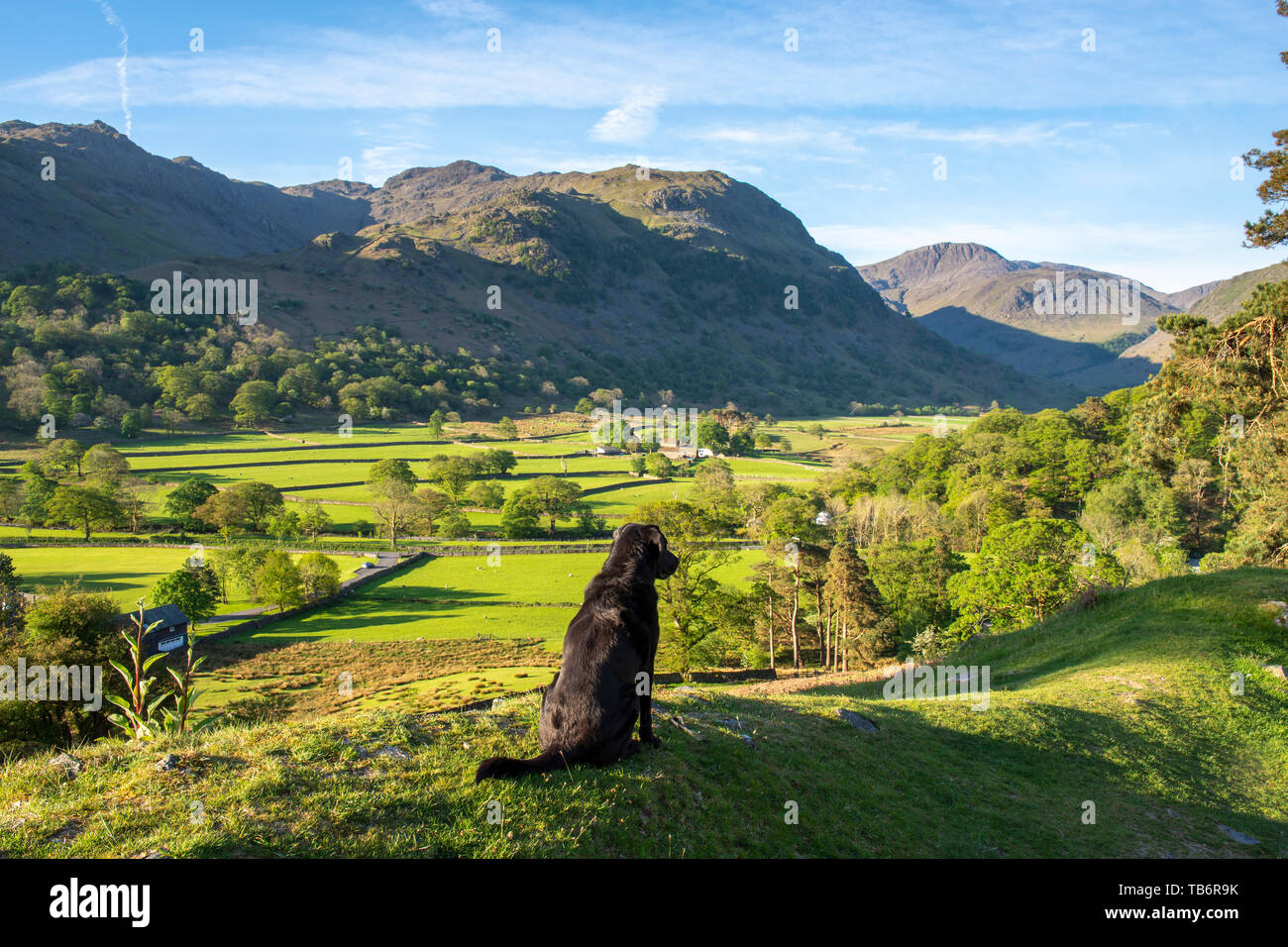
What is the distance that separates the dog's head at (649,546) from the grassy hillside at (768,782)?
2023 mm

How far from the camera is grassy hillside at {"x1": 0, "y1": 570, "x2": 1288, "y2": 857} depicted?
16.1 ft

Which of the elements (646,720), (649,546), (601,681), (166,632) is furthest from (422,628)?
(601,681)

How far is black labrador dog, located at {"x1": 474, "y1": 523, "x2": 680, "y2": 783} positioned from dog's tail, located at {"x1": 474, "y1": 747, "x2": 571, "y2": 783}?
12 millimetres

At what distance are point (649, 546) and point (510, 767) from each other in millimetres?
2696

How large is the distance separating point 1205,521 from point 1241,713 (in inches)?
2565

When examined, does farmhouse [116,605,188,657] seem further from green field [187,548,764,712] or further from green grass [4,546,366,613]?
green grass [4,546,366,613]

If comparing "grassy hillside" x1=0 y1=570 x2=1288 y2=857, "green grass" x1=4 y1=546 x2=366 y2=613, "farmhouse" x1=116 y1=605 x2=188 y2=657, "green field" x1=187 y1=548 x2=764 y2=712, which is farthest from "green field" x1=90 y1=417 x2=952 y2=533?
"grassy hillside" x1=0 y1=570 x2=1288 y2=857

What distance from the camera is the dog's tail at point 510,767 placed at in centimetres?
566

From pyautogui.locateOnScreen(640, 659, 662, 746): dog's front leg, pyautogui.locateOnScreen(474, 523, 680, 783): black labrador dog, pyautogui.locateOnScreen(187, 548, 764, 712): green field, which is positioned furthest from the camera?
pyautogui.locateOnScreen(187, 548, 764, 712): green field

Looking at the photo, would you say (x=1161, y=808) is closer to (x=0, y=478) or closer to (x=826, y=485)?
(x=826, y=485)

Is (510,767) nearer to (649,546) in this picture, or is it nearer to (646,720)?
(646,720)

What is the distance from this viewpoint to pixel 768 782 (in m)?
7.51

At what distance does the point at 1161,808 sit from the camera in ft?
34.8

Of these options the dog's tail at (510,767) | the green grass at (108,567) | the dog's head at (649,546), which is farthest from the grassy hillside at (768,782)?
the green grass at (108,567)
